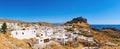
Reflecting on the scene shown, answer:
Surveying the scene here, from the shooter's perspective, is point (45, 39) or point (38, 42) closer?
point (38, 42)

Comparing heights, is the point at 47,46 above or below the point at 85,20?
below

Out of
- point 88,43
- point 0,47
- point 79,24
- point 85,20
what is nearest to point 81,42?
point 88,43

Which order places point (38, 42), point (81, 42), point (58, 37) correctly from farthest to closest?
point (81, 42)
point (58, 37)
point (38, 42)

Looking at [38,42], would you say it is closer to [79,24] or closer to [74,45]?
[74,45]

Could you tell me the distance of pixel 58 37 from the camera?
65062 millimetres

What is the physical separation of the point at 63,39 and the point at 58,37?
7.97 ft

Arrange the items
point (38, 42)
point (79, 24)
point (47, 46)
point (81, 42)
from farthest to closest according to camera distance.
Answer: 1. point (79, 24)
2. point (81, 42)
3. point (38, 42)
4. point (47, 46)

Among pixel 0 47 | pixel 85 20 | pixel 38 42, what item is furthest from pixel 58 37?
pixel 85 20

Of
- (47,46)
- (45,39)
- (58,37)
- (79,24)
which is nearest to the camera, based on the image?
(47,46)

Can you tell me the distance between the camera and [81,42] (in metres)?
69.6

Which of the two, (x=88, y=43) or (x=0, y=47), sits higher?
(x=0, y=47)

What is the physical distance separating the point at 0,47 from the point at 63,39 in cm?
3931

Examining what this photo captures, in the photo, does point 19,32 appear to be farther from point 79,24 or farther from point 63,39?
point 79,24

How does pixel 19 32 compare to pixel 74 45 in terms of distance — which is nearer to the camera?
pixel 19 32
